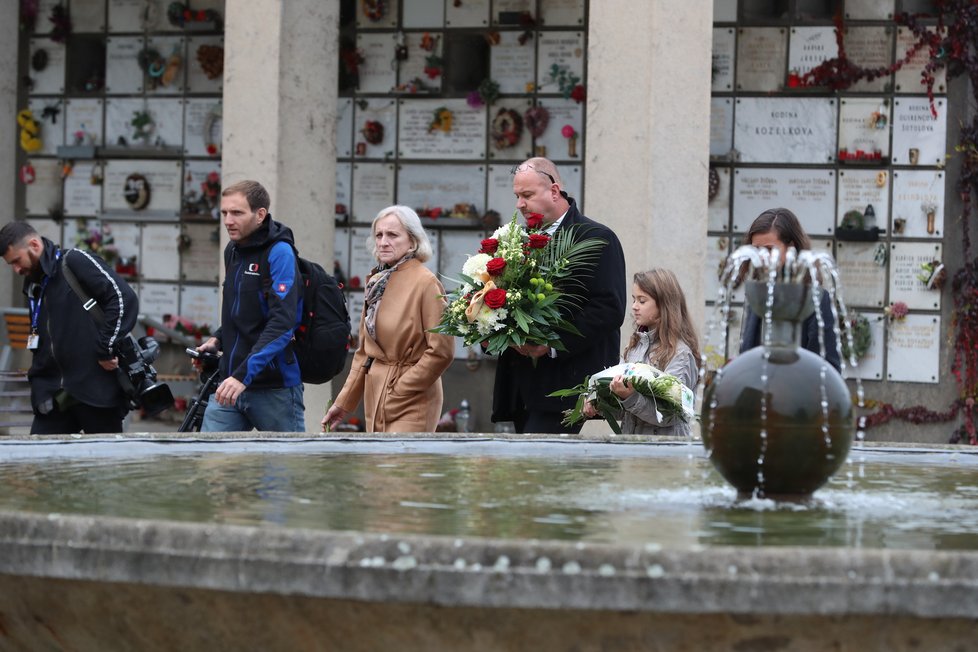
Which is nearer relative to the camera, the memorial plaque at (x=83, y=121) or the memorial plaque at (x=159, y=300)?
the memorial plaque at (x=159, y=300)

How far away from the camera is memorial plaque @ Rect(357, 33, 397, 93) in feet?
40.2

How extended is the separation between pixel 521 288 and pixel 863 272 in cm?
571


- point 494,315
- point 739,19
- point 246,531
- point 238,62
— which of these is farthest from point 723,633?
point 739,19

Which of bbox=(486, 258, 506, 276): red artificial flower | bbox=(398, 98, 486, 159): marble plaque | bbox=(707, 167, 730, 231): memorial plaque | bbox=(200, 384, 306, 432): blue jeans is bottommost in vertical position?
bbox=(200, 384, 306, 432): blue jeans

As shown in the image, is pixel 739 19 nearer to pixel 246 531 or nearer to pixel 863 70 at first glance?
pixel 863 70

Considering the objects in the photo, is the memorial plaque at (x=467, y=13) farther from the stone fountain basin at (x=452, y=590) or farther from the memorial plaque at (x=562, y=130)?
the stone fountain basin at (x=452, y=590)

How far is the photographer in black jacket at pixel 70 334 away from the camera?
7.47m

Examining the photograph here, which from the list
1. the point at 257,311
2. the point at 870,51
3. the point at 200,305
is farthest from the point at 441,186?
the point at 257,311

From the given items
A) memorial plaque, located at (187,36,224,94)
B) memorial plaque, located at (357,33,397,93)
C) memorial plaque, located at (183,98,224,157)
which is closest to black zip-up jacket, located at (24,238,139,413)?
memorial plaque, located at (357,33,397,93)

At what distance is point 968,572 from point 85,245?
11333 mm

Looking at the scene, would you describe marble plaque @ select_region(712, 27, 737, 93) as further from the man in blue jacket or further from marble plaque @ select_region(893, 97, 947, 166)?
the man in blue jacket

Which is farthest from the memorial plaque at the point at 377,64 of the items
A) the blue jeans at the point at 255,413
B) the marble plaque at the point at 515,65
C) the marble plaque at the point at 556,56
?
the blue jeans at the point at 255,413

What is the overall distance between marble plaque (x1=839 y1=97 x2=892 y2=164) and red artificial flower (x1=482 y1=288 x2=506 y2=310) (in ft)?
19.1

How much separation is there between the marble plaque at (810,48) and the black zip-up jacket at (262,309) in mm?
5487
